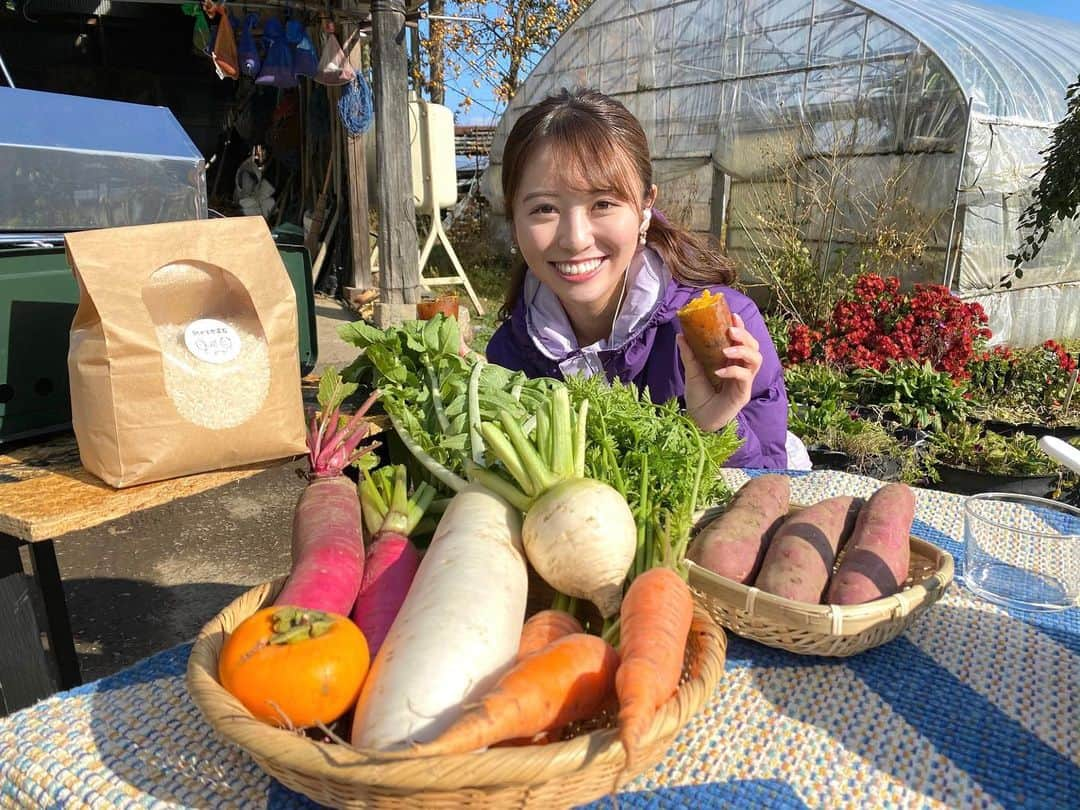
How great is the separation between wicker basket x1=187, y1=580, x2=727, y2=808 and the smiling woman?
3.66 feet

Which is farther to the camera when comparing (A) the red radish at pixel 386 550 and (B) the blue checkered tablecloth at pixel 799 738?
(A) the red radish at pixel 386 550

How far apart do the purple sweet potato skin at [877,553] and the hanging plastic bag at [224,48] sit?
21.6 feet

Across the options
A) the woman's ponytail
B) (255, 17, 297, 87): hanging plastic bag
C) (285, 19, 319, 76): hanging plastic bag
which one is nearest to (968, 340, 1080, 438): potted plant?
the woman's ponytail

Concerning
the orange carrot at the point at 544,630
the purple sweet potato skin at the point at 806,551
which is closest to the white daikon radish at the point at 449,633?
the orange carrot at the point at 544,630

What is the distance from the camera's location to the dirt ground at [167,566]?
2898mm

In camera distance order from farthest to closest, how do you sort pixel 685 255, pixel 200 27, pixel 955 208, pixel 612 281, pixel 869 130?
pixel 869 130
pixel 200 27
pixel 955 208
pixel 685 255
pixel 612 281

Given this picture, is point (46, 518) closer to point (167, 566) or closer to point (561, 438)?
point (561, 438)

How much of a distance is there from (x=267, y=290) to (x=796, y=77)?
791 cm

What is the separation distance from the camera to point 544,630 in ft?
3.52

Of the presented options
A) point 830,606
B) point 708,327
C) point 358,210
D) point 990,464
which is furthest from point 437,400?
point 358,210

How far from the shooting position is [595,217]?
2.00 metres

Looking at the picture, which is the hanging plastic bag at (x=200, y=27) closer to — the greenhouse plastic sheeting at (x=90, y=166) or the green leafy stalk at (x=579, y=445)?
the greenhouse plastic sheeting at (x=90, y=166)

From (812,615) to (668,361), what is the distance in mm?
1324

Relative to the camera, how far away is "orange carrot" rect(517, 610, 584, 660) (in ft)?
3.39
